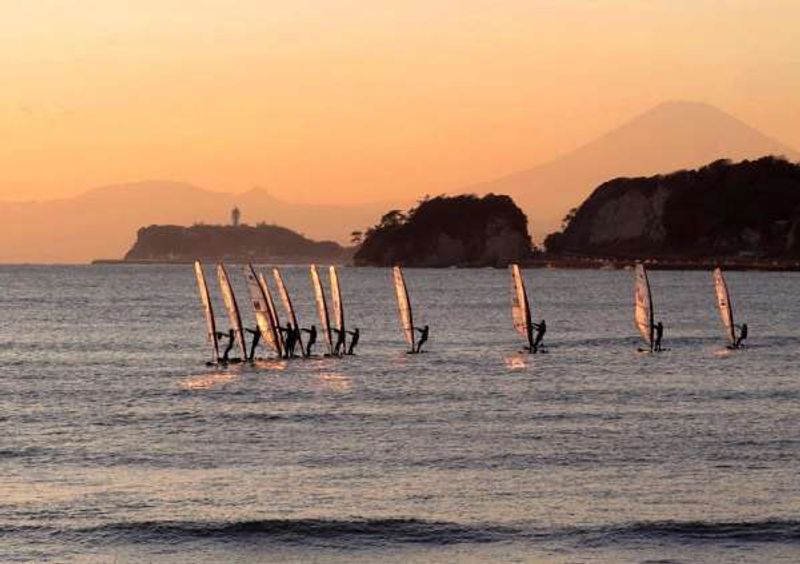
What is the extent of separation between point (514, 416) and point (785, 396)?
36.3 feet

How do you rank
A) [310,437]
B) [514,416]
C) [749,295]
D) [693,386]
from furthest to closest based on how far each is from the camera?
[749,295], [693,386], [514,416], [310,437]

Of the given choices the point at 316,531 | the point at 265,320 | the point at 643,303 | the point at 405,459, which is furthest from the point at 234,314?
the point at 316,531

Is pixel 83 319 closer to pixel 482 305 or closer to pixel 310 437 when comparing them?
pixel 482 305

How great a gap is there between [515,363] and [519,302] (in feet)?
21.6

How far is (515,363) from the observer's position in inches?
2913

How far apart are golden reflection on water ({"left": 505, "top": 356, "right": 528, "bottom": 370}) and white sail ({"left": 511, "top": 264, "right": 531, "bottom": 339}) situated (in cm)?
274

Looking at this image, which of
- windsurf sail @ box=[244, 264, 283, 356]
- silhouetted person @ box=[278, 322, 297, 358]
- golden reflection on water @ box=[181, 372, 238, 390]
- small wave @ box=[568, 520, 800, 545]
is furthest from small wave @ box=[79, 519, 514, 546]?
silhouetted person @ box=[278, 322, 297, 358]

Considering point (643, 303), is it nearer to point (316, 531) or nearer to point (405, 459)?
point (405, 459)

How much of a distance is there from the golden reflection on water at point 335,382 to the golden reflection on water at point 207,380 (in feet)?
12.4

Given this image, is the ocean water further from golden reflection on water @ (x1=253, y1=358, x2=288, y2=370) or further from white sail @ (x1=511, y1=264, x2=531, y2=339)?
white sail @ (x1=511, y1=264, x2=531, y2=339)

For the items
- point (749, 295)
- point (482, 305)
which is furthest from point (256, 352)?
point (749, 295)

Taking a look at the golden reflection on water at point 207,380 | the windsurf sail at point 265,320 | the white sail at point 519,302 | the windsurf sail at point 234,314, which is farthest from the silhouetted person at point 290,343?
the white sail at point 519,302

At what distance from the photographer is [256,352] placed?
79688 millimetres

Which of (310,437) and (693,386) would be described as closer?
(310,437)
